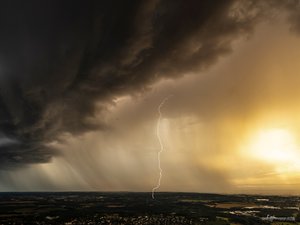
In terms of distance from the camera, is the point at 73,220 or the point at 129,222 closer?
the point at 129,222

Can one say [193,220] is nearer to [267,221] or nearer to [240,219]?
[240,219]

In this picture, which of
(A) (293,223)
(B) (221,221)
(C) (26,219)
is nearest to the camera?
(A) (293,223)

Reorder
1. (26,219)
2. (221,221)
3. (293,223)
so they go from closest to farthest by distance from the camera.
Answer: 1. (293,223)
2. (221,221)
3. (26,219)

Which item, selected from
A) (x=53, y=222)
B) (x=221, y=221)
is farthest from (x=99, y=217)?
(x=221, y=221)

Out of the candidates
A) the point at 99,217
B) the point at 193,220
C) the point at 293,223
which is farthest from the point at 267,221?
the point at 99,217

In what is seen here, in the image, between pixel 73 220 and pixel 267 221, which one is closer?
pixel 267 221

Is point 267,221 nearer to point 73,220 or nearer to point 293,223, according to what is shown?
point 293,223

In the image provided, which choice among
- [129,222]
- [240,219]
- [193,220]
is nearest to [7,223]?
[129,222]
